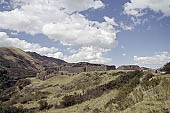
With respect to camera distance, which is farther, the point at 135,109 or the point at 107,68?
the point at 107,68

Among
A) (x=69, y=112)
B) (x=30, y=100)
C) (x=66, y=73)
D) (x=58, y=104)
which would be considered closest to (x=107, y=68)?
(x=66, y=73)

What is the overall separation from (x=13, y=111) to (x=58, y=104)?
766 cm

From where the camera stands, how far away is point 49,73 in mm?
92688

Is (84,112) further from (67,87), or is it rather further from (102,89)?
(67,87)

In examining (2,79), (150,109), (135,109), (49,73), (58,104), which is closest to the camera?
(150,109)

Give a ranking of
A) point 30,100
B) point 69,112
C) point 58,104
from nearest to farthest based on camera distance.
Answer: point 69,112 → point 58,104 → point 30,100

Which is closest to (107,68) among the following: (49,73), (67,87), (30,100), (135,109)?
(49,73)

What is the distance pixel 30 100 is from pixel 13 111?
14328 millimetres

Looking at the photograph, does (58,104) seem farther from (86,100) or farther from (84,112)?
(84,112)

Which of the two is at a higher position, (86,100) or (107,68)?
(107,68)

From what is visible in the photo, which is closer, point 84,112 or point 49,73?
point 84,112

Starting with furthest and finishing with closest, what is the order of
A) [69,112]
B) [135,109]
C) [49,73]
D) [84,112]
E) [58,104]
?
1. [49,73]
2. [58,104]
3. [69,112]
4. [84,112]
5. [135,109]

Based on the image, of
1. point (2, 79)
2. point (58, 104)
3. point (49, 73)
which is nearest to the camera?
point (58, 104)

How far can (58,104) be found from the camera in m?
40.1
